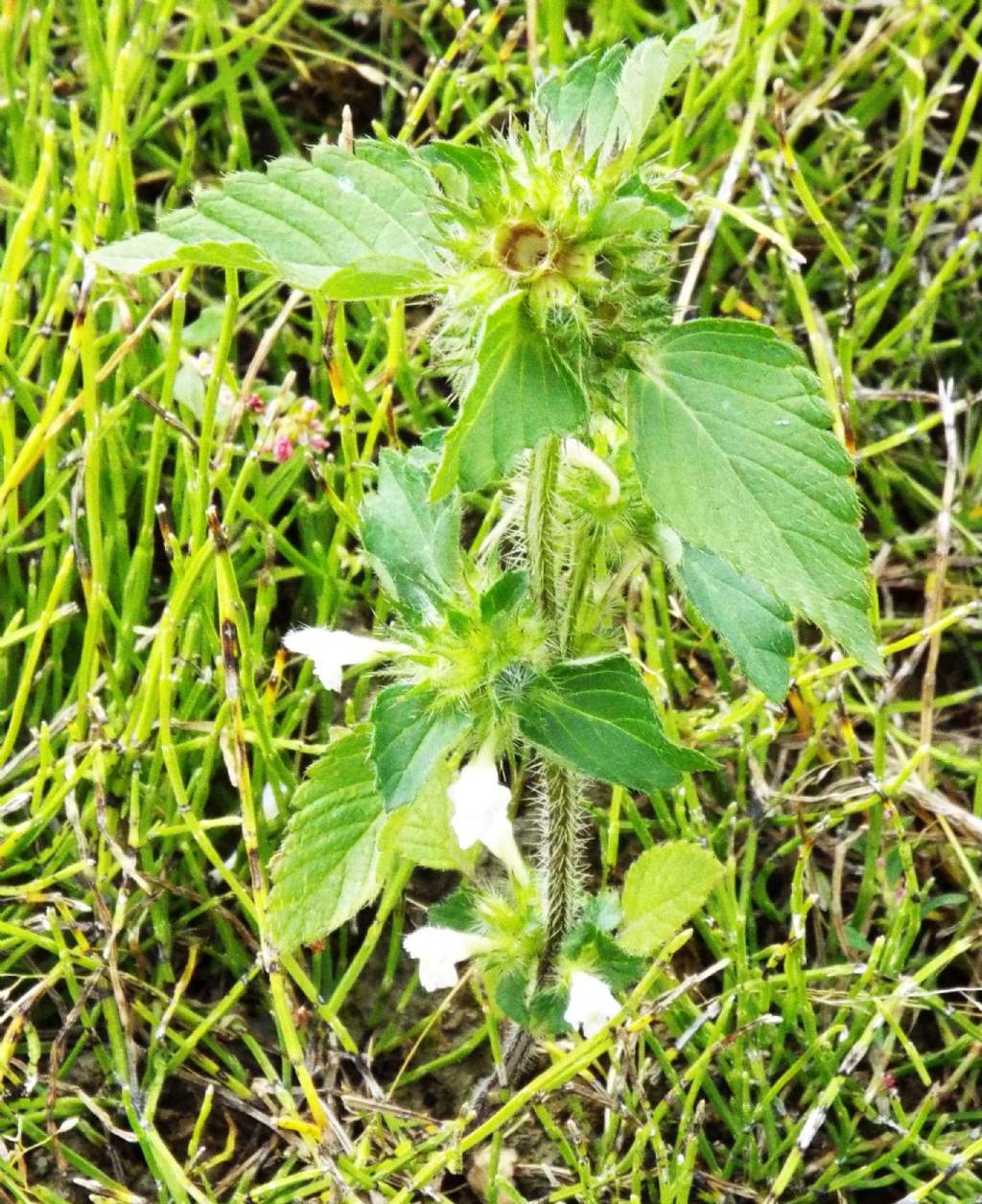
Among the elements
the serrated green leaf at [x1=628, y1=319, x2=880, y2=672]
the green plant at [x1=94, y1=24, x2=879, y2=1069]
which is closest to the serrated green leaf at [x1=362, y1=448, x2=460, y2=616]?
the green plant at [x1=94, y1=24, x2=879, y2=1069]

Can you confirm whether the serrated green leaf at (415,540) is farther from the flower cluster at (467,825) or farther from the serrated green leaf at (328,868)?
the serrated green leaf at (328,868)

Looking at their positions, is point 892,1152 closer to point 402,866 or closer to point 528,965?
point 528,965

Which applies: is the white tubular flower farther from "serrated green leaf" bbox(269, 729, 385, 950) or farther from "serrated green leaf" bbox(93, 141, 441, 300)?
"serrated green leaf" bbox(269, 729, 385, 950)

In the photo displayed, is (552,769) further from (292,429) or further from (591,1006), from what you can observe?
(292,429)

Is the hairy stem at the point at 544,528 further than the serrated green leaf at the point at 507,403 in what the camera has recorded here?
Yes

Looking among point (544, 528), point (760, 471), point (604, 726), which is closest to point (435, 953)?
point (604, 726)

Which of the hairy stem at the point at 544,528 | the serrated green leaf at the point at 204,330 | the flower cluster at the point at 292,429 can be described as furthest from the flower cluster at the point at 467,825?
the serrated green leaf at the point at 204,330
